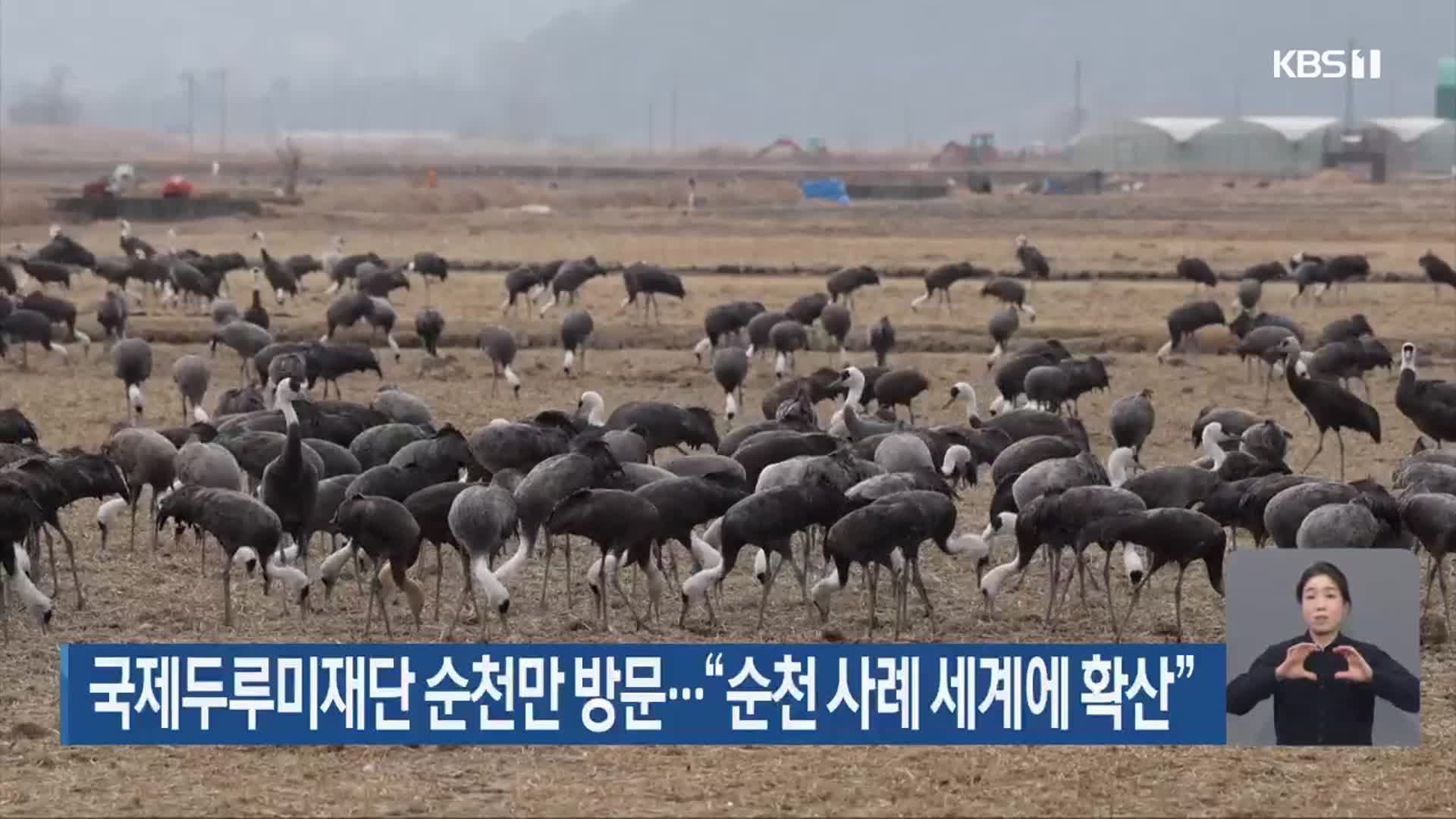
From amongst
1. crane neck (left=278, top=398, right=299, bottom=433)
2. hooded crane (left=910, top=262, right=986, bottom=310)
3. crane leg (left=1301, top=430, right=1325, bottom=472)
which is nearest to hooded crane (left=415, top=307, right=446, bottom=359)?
hooded crane (left=910, top=262, right=986, bottom=310)

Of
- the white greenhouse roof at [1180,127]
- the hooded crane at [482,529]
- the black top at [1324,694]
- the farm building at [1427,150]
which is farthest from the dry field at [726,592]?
the white greenhouse roof at [1180,127]

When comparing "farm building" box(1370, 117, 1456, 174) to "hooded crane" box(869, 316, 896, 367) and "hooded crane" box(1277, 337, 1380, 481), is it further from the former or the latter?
"hooded crane" box(1277, 337, 1380, 481)

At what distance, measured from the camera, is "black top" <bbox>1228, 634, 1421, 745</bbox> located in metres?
10.2

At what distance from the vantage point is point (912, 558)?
14695 mm

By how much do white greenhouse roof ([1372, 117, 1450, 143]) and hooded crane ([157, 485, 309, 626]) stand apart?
107 m

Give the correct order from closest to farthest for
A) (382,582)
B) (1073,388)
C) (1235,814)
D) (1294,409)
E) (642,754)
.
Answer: (1235,814), (642,754), (382,582), (1073,388), (1294,409)

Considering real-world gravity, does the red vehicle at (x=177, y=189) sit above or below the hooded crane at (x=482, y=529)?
above

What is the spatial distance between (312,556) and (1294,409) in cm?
1209

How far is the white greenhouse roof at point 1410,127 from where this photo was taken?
118 m

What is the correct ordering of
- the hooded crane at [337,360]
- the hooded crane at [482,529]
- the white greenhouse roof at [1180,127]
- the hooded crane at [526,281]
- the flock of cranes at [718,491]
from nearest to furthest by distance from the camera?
the hooded crane at [482,529], the flock of cranes at [718,491], the hooded crane at [337,360], the hooded crane at [526,281], the white greenhouse roof at [1180,127]

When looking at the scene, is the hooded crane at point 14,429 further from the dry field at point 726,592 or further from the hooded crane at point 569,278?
the hooded crane at point 569,278

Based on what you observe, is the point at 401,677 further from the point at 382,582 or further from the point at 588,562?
the point at 588,562

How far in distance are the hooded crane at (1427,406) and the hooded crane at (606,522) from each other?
8496mm

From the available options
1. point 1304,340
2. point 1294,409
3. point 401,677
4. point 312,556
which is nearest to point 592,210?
point 1304,340
